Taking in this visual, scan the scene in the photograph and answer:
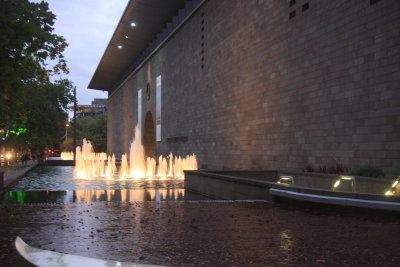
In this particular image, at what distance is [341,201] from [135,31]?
37096 mm

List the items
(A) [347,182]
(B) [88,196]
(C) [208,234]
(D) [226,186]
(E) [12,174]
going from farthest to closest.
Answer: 1. (E) [12,174]
2. (B) [88,196]
3. (D) [226,186]
4. (A) [347,182]
5. (C) [208,234]

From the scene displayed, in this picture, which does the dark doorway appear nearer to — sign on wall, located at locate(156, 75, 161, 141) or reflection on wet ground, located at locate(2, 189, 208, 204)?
sign on wall, located at locate(156, 75, 161, 141)

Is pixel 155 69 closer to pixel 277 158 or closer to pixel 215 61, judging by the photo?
pixel 215 61

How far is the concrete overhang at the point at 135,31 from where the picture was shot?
35.7 m

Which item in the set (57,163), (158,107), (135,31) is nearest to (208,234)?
(158,107)

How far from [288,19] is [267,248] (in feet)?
47.1

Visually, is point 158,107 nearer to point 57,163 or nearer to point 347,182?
point 57,163

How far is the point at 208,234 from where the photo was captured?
22.0 ft

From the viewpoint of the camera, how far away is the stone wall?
13.0m

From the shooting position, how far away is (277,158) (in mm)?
18703

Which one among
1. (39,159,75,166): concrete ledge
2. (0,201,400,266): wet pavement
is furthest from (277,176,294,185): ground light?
(39,159,75,166): concrete ledge

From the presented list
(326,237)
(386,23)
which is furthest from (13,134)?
(326,237)

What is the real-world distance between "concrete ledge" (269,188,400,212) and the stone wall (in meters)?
4.26

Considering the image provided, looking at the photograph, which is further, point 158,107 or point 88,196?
point 158,107
